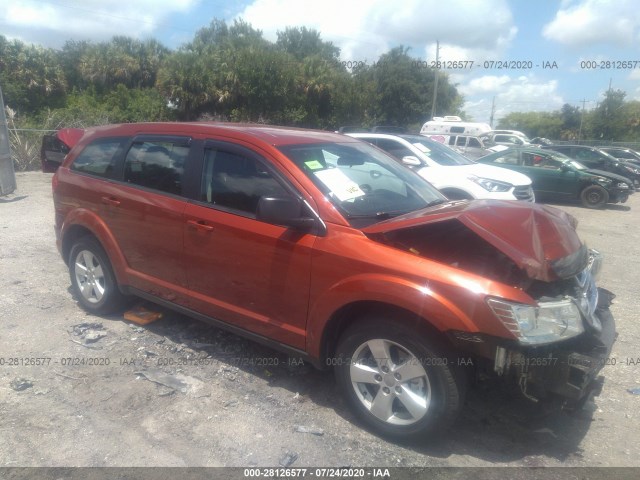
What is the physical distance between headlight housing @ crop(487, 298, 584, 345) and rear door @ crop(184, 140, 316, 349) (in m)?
1.25

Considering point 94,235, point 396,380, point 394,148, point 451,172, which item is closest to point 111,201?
point 94,235

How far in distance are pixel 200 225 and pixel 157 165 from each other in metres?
0.85

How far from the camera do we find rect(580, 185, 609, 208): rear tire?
14070 mm

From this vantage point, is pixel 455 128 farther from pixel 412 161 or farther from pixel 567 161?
pixel 412 161

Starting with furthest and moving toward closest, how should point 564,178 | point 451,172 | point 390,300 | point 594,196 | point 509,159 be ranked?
point 509,159 < point 564,178 < point 594,196 < point 451,172 < point 390,300

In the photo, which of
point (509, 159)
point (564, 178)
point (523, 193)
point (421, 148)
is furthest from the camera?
point (509, 159)

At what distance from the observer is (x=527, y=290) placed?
3104mm

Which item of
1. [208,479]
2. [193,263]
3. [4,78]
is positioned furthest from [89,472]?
[4,78]

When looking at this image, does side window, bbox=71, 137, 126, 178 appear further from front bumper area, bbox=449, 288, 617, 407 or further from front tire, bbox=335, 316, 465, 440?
front bumper area, bbox=449, 288, 617, 407

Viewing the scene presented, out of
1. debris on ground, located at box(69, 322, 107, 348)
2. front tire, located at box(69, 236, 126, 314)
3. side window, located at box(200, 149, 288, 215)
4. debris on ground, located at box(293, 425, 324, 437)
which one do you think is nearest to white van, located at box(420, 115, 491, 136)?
front tire, located at box(69, 236, 126, 314)

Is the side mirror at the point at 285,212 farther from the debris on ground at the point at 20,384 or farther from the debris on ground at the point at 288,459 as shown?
the debris on ground at the point at 20,384

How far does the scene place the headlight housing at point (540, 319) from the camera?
2826 mm

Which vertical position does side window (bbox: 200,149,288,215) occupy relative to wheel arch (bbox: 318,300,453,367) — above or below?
above

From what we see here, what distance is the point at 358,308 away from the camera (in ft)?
11.0
